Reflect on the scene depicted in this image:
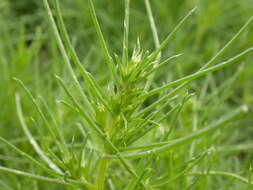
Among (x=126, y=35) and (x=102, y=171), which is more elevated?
(x=126, y=35)

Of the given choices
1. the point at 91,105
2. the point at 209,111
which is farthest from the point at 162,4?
the point at 91,105

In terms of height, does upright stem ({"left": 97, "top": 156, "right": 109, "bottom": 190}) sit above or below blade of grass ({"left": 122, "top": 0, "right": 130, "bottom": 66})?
below

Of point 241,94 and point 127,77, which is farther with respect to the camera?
point 241,94

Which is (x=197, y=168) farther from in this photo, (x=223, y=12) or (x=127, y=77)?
(x=223, y=12)

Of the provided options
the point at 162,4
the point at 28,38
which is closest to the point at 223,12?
the point at 162,4

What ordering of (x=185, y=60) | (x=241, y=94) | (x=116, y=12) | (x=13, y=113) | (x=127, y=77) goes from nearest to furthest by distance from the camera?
(x=127, y=77)
(x=13, y=113)
(x=185, y=60)
(x=241, y=94)
(x=116, y=12)

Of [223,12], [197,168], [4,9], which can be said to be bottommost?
[197,168]

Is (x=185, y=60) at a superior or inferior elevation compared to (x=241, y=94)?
superior

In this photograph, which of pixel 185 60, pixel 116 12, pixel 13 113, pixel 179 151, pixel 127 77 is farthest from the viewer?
pixel 116 12

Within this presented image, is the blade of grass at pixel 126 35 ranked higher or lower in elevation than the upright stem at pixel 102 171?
higher
